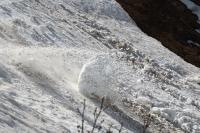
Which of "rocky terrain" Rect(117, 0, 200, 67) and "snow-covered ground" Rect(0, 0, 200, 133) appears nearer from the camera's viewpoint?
"snow-covered ground" Rect(0, 0, 200, 133)

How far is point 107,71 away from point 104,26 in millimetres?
7234

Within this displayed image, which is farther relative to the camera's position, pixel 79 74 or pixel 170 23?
pixel 170 23

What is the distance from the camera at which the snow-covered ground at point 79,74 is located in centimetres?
884

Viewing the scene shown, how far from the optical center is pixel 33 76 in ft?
34.5

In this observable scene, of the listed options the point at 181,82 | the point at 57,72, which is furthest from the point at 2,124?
the point at 181,82

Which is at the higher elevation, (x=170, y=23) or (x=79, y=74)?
(x=79, y=74)

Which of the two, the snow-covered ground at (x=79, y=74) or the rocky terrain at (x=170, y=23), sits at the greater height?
the snow-covered ground at (x=79, y=74)

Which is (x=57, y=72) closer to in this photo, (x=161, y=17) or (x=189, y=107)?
(x=189, y=107)

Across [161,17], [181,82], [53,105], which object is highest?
[53,105]

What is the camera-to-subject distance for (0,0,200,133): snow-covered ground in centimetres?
884

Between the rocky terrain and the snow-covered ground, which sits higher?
the snow-covered ground

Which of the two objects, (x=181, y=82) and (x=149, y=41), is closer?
(x=181, y=82)

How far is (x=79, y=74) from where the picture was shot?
1173 centimetres

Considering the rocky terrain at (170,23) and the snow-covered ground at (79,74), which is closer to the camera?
the snow-covered ground at (79,74)
